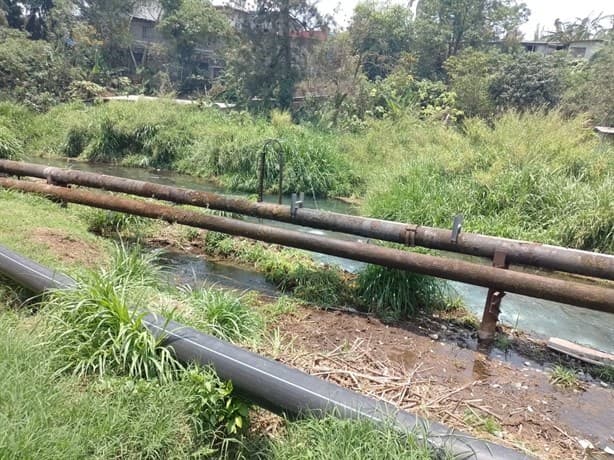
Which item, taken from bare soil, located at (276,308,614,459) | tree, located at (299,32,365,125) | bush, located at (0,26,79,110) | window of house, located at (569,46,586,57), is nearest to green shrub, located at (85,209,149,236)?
bare soil, located at (276,308,614,459)

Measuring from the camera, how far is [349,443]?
2.07 metres

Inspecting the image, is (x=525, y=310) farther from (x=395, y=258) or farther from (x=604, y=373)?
(x=395, y=258)

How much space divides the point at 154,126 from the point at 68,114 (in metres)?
5.10

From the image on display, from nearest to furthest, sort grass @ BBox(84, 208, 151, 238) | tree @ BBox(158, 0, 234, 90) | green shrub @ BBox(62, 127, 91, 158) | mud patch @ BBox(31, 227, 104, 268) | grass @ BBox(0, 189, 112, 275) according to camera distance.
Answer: grass @ BBox(0, 189, 112, 275) < mud patch @ BBox(31, 227, 104, 268) < grass @ BBox(84, 208, 151, 238) < green shrub @ BBox(62, 127, 91, 158) < tree @ BBox(158, 0, 234, 90)

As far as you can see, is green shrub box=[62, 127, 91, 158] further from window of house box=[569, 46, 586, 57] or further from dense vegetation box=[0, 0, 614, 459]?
window of house box=[569, 46, 586, 57]

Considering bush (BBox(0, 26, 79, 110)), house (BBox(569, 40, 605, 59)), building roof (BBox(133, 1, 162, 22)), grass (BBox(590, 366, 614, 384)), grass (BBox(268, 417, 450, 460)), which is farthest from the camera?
house (BBox(569, 40, 605, 59))

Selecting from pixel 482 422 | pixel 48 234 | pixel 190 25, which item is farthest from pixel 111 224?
pixel 190 25

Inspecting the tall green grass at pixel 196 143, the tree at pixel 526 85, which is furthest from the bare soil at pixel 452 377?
the tree at pixel 526 85

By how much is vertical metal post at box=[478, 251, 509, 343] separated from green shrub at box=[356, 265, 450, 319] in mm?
752

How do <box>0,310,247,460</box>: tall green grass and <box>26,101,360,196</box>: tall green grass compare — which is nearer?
<box>0,310,247,460</box>: tall green grass

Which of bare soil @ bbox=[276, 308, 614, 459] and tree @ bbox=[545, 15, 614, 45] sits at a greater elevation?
tree @ bbox=[545, 15, 614, 45]

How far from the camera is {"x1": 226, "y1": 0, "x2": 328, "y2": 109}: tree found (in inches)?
867

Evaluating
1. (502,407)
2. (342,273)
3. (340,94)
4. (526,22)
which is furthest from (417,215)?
(526,22)

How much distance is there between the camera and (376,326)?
180 inches
